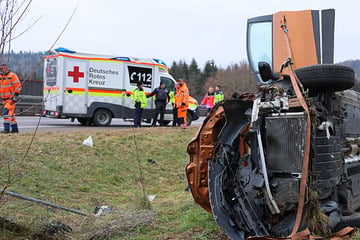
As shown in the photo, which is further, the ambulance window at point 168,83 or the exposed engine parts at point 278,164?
the ambulance window at point 168,83

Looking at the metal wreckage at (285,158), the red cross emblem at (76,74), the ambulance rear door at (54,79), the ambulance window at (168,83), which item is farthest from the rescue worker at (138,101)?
the metal wreckage at (285,158)

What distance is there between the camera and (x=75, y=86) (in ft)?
46.2

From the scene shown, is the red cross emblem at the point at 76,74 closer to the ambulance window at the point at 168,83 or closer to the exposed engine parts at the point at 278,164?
the ambulance window at the point at 168,83

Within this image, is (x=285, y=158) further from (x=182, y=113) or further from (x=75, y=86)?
(x=75, y=86)

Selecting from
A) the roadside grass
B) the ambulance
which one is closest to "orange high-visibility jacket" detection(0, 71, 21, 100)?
the roadside grass

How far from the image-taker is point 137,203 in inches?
204

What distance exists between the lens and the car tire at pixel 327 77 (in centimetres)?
364

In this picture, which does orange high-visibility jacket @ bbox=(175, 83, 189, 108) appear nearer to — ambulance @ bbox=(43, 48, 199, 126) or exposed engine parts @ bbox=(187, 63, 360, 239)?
ambulance @ bbox=(43, 48, 199, 126)

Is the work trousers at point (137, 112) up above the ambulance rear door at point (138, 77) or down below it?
below

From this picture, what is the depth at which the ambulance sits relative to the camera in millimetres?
13852

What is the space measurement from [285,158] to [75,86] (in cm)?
1167

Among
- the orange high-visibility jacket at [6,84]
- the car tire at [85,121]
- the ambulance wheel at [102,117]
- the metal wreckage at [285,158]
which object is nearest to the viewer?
the orange high-visibility jacket at [6,84]

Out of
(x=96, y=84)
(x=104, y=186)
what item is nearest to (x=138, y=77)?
(x=96, y=84)

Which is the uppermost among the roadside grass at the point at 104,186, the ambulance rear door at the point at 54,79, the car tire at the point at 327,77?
the ambulance rear door at the point at 54,79
